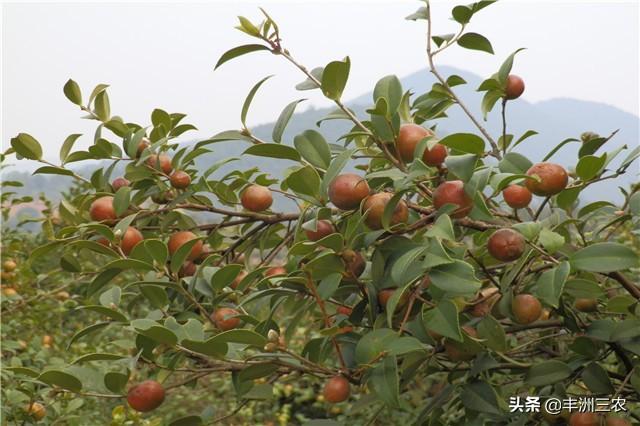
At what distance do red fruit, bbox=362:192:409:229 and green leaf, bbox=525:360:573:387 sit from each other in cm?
34

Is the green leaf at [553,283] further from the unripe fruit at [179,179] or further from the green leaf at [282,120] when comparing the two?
the unripe fruit at [179,179]

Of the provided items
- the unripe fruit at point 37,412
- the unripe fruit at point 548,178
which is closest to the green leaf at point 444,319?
the unripe fruit at point 548,178

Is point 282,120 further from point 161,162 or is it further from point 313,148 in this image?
point 161,162

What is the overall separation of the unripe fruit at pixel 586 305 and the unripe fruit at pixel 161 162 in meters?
0.74

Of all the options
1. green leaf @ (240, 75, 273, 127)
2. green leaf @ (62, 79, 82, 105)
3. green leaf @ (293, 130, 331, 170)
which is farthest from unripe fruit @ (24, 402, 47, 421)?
green leaf @ (293, 130, 331, 170)

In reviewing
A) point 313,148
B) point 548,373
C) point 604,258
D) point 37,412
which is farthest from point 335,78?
point 37,412

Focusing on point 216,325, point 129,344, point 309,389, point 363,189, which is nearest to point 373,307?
point 363,189

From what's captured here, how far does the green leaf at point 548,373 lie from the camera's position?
985mm

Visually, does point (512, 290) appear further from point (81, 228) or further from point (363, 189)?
point (81, 228)

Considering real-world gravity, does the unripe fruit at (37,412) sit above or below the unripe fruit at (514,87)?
below

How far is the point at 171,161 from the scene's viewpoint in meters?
1.20

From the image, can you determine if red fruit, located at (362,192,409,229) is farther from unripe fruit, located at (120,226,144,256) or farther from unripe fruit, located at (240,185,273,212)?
unripe fruit, located at (120,226,144,256)

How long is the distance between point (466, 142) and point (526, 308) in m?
0.28

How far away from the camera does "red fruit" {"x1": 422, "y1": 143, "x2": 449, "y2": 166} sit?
2.77 feet
